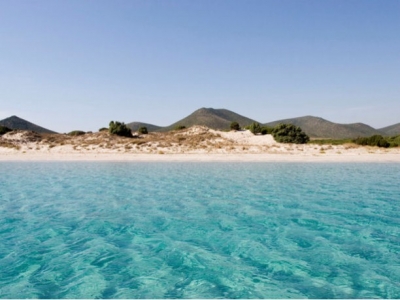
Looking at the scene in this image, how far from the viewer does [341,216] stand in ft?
38.2

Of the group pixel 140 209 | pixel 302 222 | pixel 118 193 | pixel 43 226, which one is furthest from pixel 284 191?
pixel 43 226

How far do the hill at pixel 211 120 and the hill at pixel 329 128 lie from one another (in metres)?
34.0

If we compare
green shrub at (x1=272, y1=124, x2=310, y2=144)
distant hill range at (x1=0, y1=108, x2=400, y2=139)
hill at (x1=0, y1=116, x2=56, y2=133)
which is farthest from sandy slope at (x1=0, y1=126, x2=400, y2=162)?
distant hill range at (x1=0, y1=108, x2=400, y2=139)

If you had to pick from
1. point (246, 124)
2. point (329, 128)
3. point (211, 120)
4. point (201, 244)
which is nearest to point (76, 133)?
point (201, 244)

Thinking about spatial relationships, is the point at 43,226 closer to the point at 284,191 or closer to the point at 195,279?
the point at 195,279

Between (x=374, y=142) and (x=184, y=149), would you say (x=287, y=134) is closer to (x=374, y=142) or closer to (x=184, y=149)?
(x=374, y=142)

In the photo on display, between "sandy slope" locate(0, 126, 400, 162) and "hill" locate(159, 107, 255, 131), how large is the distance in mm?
90991

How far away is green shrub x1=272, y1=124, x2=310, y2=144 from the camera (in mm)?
55031

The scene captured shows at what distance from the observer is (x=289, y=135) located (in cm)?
5600

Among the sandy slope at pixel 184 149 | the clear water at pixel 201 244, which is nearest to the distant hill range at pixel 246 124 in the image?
the sandy slope at pixel 184 149

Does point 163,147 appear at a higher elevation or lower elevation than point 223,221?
higher

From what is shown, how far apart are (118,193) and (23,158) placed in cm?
3335

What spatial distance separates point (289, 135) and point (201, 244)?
50.8 m

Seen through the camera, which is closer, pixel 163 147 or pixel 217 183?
pixel 217 183
